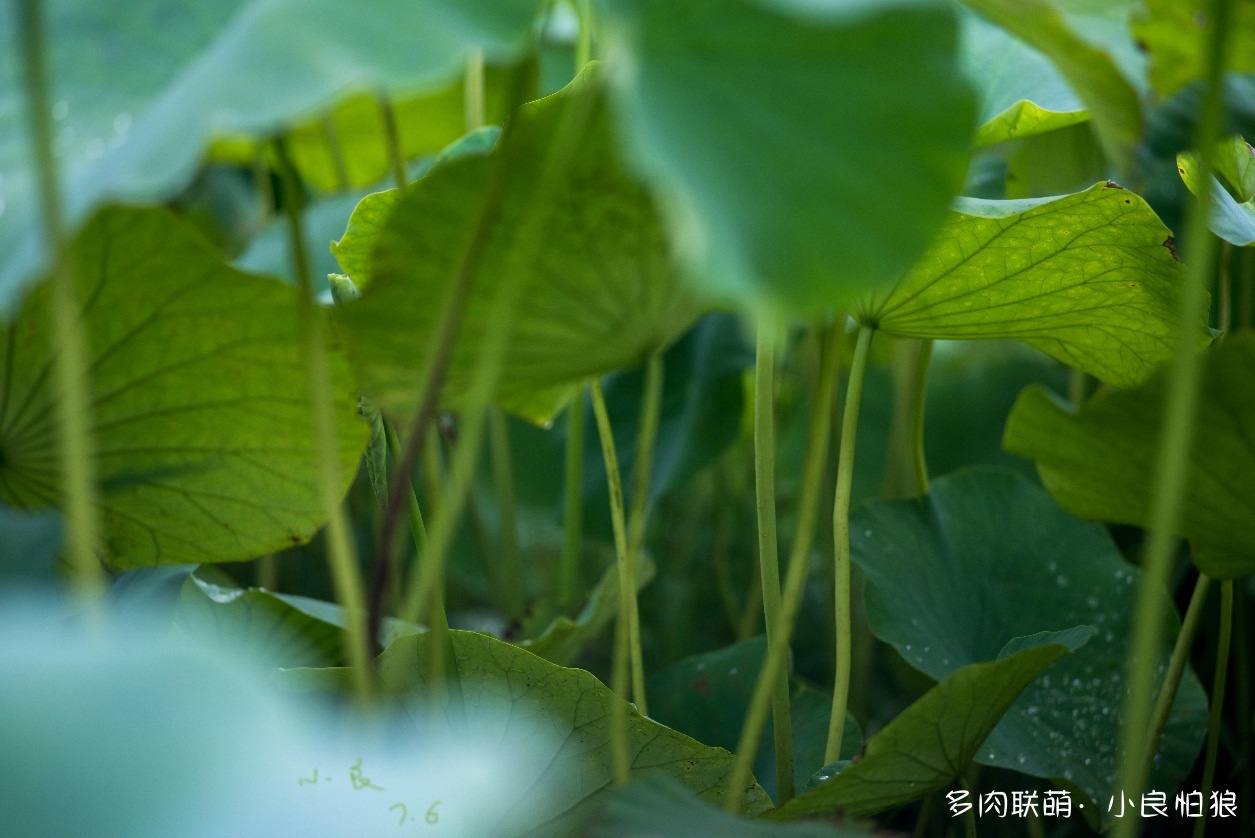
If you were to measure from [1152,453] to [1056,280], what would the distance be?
4.6 inches

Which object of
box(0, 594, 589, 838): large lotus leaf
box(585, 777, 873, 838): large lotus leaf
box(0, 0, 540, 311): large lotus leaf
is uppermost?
box(0, 0, 540, 311): large lotus leaf

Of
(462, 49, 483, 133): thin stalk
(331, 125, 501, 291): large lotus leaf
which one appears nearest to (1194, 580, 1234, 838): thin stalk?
(331, 125, 501, 291): large lotus leaf

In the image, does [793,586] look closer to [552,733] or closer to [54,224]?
[552,733]

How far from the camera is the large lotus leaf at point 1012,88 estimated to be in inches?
21.0

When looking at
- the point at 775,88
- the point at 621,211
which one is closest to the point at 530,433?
the point at 621,211

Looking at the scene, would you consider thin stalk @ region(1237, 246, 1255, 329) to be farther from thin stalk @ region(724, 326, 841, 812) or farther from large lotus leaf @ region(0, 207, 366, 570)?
large lotus leaf @ region(0, 207, 366, 570)

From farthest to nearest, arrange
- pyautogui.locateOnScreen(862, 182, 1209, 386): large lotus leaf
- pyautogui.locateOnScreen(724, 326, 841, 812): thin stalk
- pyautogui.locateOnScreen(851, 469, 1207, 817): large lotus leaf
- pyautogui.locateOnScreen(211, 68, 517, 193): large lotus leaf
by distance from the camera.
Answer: pyautogui.locateOnScreen(211, 68, 517, 193): large lotus leaf
pyautogui.locateOnScreen(851, 469, 1207, 817): large lotus leaf
pyautogui.locateOnScreen(862, 182, 1209, 386): large lotus leaf
pyautogui.locateOnScreen(724, 326, 841, 812): thin stalk

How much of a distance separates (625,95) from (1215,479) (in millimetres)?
332

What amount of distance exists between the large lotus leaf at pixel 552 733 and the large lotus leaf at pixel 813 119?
0.26 metres

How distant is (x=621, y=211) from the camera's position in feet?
1.19

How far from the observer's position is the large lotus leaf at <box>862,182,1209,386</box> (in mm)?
449

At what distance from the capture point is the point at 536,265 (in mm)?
Answer: 371

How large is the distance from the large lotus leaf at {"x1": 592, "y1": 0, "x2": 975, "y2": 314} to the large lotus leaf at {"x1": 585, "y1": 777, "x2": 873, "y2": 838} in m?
0.17

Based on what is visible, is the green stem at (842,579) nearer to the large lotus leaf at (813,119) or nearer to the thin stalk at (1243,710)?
the large lotus leaf at (813,119)
